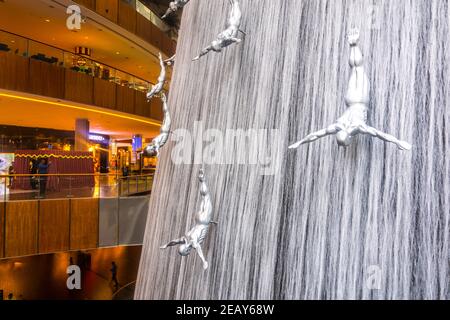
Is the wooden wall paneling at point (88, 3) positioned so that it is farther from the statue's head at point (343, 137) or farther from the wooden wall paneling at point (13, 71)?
the statue's head at point (343, 137)

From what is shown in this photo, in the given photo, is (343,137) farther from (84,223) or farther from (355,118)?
(84,223)

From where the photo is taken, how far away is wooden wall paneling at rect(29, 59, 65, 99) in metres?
10.4

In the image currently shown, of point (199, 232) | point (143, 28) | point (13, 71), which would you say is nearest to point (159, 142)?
point (199, 232)

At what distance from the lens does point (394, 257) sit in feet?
3.10

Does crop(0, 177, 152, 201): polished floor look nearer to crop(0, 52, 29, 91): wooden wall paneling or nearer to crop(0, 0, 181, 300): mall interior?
crop(0, 0, 181, 300): mall interior

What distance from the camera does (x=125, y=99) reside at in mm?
14094

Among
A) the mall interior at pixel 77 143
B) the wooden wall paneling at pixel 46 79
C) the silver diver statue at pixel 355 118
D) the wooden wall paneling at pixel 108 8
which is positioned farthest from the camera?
the wooden wall paneling at pixel 108 8

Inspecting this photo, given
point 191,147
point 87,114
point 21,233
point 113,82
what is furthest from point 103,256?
point 191,147

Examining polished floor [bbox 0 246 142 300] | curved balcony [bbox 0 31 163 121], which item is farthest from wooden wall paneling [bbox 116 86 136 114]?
polished floor [bbox 0 246 142 300]

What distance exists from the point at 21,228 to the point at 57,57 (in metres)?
5.98

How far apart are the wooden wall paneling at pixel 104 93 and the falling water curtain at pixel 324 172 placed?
12041 millimetres

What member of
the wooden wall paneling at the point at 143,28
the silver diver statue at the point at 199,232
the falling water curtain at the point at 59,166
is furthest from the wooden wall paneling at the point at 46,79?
the silver diver statue at the point at 199,232

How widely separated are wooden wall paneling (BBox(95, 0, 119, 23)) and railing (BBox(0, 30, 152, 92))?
64.6 inches

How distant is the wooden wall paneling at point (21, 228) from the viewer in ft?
24.3
